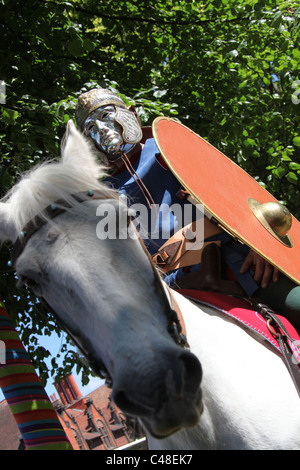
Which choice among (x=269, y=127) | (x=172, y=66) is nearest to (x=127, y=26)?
(x=172, y=66)

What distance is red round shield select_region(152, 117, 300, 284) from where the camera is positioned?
1939mm

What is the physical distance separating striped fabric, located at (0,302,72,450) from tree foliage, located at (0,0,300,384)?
6.94 ft

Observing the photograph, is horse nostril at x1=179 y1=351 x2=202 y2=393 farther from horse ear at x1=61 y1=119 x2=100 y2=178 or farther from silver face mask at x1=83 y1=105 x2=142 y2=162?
silver face mask at x1=83 y1=105 x2=142 y2=162

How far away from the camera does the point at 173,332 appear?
123 centimetres

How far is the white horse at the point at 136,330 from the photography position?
105 cm

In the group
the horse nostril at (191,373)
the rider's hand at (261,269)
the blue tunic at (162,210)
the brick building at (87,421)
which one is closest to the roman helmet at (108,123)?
the blue tunic at (162,210)

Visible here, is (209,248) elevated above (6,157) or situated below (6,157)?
below

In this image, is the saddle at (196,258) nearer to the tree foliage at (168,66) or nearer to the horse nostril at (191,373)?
the horse nostril at (191,373)

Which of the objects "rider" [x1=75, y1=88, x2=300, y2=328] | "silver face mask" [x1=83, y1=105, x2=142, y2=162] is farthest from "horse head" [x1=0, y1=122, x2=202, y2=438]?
"silver face mask" [x1=83, y1=105, x2=142, y2=162]

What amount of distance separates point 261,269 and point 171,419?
3.76 feet

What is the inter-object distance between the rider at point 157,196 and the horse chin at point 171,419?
982 millimetres

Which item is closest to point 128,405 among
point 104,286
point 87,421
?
point 104,286

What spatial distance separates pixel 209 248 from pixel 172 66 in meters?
4.16

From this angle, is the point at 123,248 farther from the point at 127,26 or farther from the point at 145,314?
the point at 127,26
